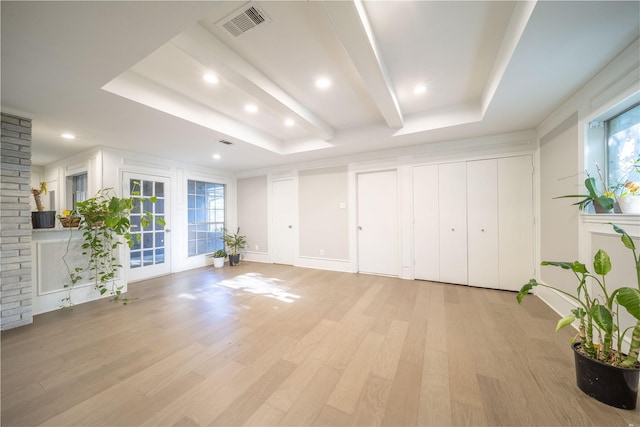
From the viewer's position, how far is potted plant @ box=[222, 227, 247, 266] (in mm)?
5555

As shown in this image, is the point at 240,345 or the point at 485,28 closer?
the point at 485,28

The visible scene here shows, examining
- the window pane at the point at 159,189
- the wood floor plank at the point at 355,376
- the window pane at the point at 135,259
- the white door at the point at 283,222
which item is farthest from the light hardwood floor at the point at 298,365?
the white door at the point at 283,222

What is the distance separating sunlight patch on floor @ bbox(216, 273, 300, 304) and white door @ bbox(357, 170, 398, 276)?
5.82ft

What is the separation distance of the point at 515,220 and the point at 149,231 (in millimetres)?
6345

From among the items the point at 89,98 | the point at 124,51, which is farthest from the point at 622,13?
the point at 89,98

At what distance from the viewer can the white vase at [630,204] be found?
176 centimetres

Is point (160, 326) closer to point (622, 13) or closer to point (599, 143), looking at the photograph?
point (622, 13)

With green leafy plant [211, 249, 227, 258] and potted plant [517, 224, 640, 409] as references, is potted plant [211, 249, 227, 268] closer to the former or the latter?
green leafy plant [211, 249, 227, 258]

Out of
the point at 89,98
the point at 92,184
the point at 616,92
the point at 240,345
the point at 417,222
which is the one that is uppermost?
the point at 89,98

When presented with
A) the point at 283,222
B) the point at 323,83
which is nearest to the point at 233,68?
the point at 323,83

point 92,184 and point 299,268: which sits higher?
point 92,184

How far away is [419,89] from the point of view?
2734 mm

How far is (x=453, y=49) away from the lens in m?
2.06

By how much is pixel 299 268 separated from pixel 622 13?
16.3ft
